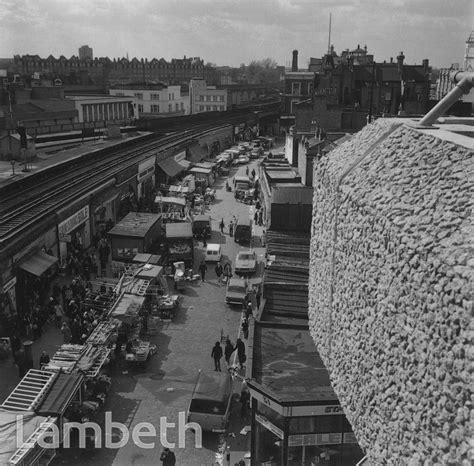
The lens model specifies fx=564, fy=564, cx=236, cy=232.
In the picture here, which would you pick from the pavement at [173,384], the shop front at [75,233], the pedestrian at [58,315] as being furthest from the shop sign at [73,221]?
the pavement at [173,384]

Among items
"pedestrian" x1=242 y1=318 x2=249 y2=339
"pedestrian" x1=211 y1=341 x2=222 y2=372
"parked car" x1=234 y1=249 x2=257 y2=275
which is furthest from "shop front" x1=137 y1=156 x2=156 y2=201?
"pedestrian" x1=211 y1=341 x2=222 y2=372

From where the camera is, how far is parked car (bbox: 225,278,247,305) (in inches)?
856

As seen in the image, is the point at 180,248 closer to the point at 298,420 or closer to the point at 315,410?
the point at 298,420

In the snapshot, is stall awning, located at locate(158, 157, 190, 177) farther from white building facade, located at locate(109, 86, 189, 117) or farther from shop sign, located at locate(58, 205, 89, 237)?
white building facade, located at locate(109, 86, 189, 117)

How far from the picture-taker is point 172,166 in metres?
44.0

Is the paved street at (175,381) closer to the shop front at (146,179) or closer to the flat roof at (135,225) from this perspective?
the flat roof at (135,225)

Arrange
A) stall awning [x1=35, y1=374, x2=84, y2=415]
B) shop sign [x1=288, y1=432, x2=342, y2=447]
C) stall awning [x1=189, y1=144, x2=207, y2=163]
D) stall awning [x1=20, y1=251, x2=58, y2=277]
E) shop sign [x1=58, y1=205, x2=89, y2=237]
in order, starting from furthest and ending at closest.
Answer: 1. stall awning [x1=189, y1=144, x2=207, y2=163]
2. shop sign [x1=58, y1=205, x2=89, y2=237]
3. stall awning [x1=20, y1=251, x2=58, y2=277]
4. stall awning [x1=35, y1=374, x2=84, y2=415]
5. shop sign [x1=288, y1=432, x2=342, y2=447]

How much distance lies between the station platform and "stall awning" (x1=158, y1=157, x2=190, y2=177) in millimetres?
4697

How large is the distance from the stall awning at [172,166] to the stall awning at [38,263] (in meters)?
21.2

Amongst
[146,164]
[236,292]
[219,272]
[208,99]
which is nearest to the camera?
[236,292]

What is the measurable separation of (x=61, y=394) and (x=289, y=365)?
5097 millimetres

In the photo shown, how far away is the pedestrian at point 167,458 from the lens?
12.1 m

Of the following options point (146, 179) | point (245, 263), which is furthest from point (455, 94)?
point (146, 179)

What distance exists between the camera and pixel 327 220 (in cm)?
1034
